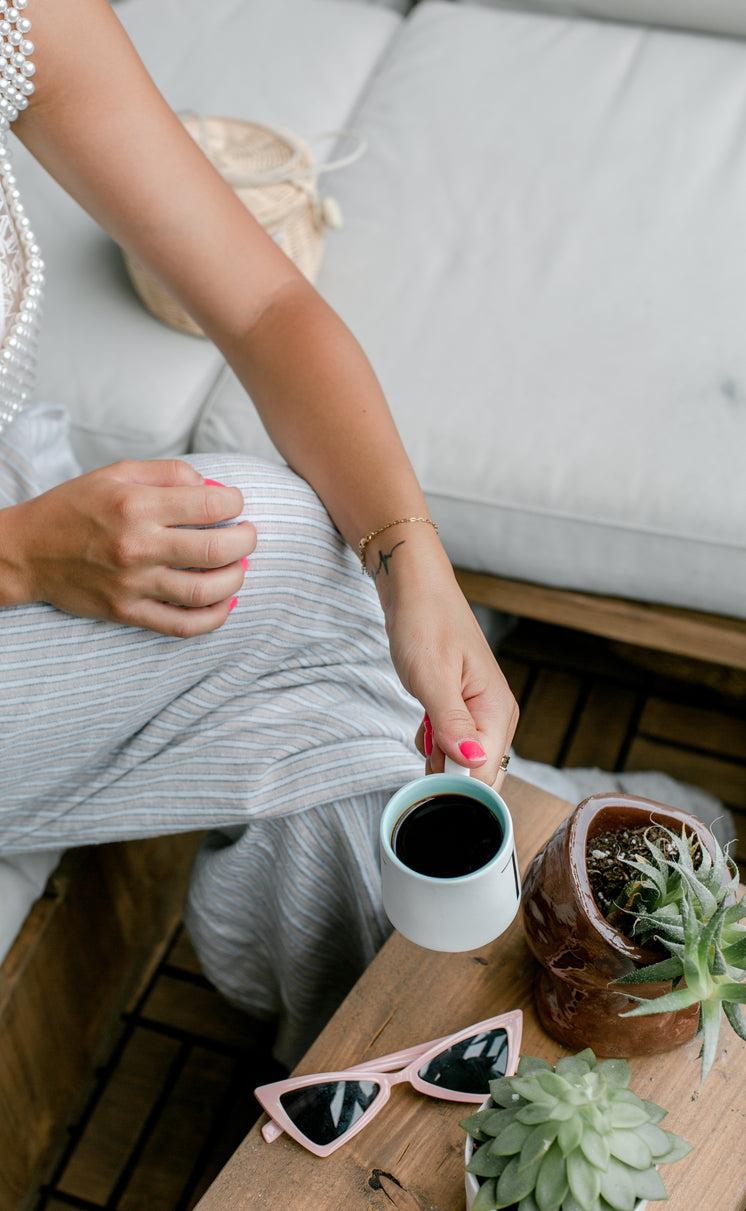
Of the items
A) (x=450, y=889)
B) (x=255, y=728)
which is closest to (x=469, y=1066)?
(x=450, y=889)

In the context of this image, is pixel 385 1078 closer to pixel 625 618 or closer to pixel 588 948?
pixel 588 948

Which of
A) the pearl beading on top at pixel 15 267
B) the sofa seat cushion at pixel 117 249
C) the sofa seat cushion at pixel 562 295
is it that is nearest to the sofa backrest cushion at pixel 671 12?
the sofa seat cushion at pixel 562 295

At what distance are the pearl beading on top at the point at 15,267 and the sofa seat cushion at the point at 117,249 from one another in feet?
1.05

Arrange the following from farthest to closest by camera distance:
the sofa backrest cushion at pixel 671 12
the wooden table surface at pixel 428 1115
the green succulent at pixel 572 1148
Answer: the sofa backrest cushion at pixel 671 12
the wooden table surface at pixel 428 1115
the green succulent at pixel 572 1148

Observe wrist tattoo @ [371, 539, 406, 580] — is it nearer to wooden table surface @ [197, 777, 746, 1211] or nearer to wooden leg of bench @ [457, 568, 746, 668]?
wooden table surface @ [197, 777, 746, 1211]

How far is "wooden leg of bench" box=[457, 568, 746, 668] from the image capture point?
3.51 ft

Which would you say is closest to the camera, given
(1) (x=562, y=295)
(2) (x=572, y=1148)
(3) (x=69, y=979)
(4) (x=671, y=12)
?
(2) (x=572, y=1148)

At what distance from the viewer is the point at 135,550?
66 centimetres

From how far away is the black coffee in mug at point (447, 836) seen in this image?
542 mm

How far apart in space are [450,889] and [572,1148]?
0.13m

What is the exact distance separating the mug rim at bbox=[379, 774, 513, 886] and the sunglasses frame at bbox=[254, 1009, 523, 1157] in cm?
14

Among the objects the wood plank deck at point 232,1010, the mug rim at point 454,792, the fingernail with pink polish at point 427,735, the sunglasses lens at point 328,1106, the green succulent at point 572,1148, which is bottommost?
the wood plank deck at point 232,1010

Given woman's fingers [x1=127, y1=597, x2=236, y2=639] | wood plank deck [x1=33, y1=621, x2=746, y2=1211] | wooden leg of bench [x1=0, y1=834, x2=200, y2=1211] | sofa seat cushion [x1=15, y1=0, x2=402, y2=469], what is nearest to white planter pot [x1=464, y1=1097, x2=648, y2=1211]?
woman's fingers [x1=127, y1=597, x2=236, y2=639]

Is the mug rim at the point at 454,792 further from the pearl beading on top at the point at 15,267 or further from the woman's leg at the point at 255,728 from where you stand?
the pearl beading on top at the point at 15,267
